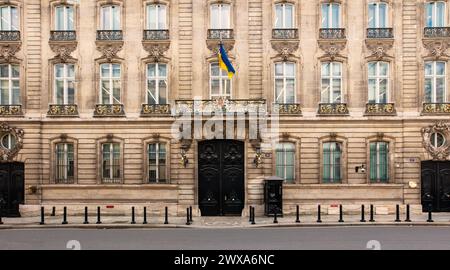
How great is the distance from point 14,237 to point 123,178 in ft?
28.4

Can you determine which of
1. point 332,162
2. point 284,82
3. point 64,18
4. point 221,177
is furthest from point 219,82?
point 64,18

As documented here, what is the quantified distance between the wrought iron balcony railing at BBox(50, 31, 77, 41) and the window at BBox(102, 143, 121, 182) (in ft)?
20.0

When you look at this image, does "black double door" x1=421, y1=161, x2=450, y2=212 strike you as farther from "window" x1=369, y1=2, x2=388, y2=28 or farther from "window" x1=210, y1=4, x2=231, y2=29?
"window" x1=210, y1=4, x2=231, y2=29

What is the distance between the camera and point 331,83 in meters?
26.7

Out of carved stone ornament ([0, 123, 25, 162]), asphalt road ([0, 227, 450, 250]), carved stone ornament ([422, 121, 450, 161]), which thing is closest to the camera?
asphalt road ([0, 227, 450, 250])

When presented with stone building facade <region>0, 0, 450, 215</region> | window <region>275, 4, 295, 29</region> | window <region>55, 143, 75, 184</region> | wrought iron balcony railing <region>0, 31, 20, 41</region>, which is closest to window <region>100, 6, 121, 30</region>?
stone building facade <region>0, 0, 450, 215</region>

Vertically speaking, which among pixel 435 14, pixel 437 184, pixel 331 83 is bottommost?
pixel 437 184

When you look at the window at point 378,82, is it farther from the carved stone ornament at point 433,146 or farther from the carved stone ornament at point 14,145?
the carved stone ornament at point 14,145

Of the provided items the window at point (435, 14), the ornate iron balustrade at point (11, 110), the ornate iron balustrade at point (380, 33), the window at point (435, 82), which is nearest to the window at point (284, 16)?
the ornate iron balustrade at point (380, 33)

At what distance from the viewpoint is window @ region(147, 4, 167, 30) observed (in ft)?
88.4

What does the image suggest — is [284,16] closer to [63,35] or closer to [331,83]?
[331,83]

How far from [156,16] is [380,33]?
12.1 metres

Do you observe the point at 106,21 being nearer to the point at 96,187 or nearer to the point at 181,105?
the point at 181,105

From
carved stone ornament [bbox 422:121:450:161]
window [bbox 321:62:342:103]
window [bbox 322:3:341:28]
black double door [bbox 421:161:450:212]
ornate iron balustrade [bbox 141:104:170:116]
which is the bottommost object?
black double door [bbox 421:161:450:212]
